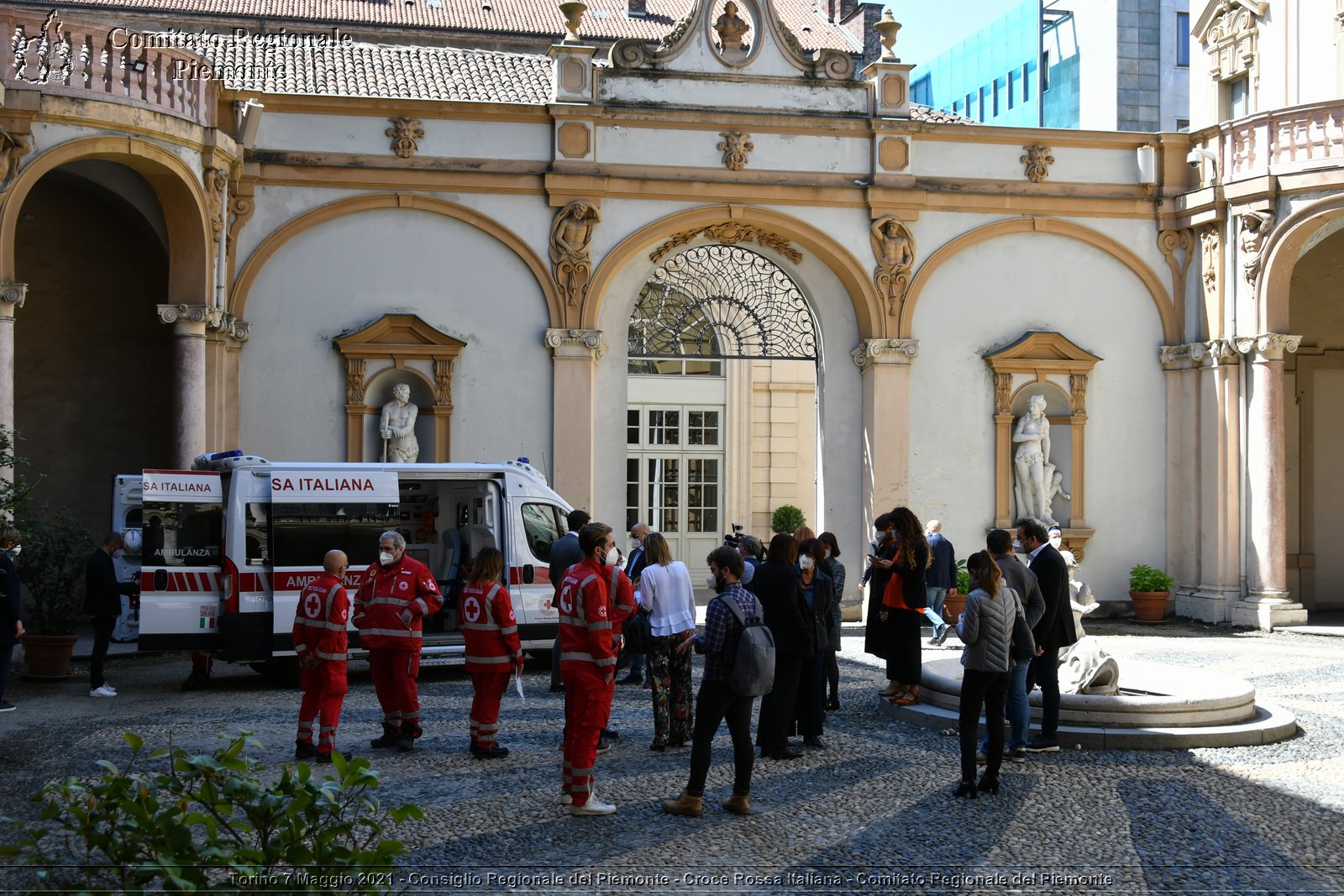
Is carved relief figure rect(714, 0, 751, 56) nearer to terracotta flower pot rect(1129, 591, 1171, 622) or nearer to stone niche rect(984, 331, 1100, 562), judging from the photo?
stone niche rect(984, 331, 1100, 562)

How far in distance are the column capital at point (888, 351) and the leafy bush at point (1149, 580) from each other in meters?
4.01

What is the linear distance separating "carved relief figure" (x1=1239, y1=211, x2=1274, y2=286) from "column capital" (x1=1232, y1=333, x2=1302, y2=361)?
699mm

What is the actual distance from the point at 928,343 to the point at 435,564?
737cm

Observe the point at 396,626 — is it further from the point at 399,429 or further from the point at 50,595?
the point at 399,429

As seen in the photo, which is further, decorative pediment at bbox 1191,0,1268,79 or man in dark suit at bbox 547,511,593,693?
decorative pediment at bbox 1191,0,1268,79

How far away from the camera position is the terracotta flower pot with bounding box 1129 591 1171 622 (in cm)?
1784

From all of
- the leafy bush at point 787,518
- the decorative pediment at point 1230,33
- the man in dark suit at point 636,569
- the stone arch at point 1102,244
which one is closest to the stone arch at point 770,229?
the stone arch at point 1102,244

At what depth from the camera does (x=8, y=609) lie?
10.1 meters

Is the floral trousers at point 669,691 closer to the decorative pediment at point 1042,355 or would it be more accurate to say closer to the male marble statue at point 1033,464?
the male marble statue at point 1033,464

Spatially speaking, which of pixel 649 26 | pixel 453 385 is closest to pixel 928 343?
pixel 453 385

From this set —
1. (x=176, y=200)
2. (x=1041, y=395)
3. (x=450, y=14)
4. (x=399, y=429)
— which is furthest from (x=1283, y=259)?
(x=450, y=14)

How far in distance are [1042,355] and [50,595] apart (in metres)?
12.2

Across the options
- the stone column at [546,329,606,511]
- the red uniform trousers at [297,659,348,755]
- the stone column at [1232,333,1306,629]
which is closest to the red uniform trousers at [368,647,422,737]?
the red uniform trousers at [297,659,348,755]

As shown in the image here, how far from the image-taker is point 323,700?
838cm
